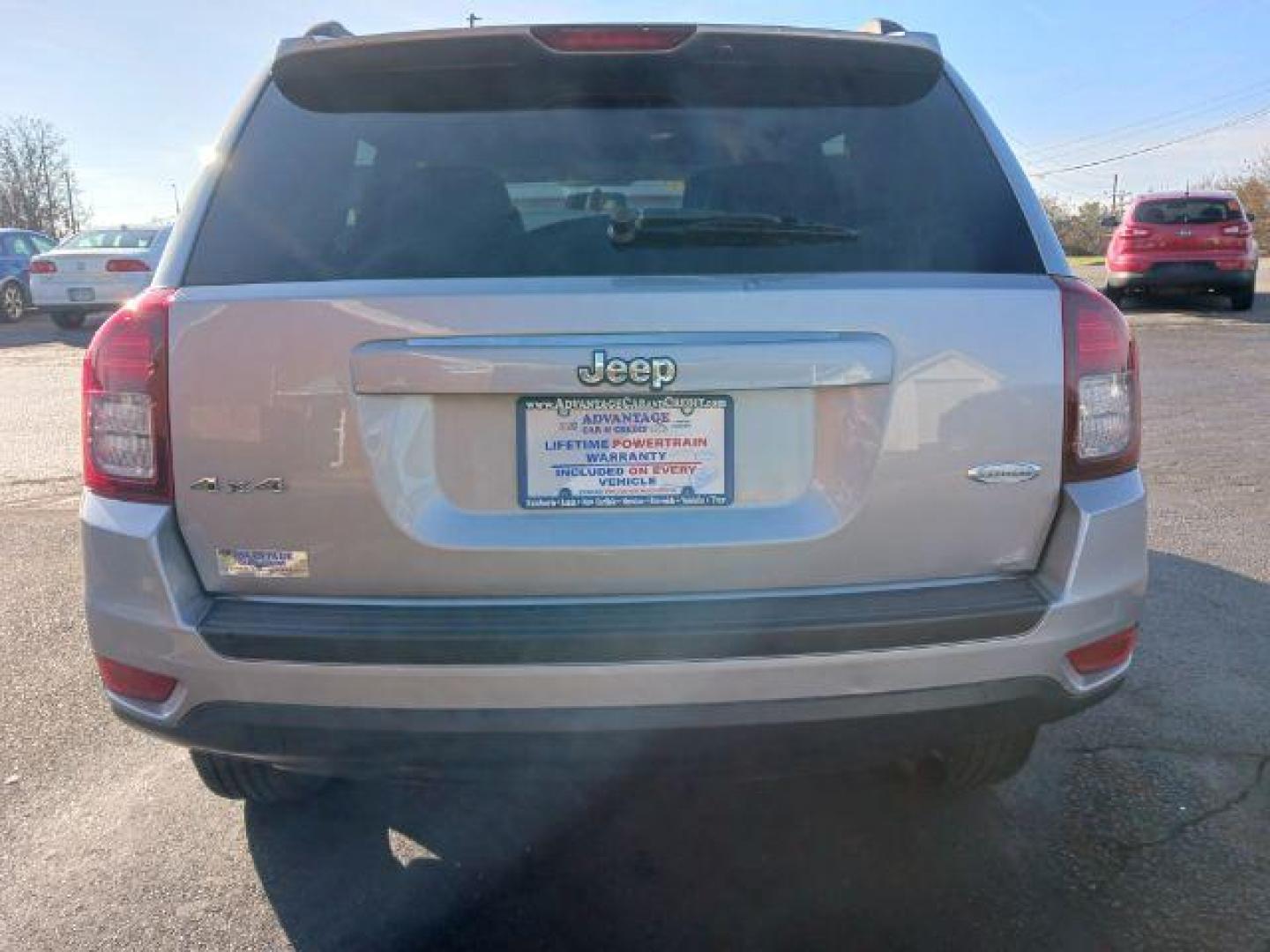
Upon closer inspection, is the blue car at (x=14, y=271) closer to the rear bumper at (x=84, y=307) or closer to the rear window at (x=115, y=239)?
the rear window at (x=115, y=239)

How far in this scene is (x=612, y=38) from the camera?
7.88ft

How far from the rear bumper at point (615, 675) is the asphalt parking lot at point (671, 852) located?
20.5 inches

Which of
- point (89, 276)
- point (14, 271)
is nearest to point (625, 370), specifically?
point (89, 276)

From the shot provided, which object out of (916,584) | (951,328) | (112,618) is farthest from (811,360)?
(112,618)

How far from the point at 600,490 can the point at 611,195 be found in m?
0.71

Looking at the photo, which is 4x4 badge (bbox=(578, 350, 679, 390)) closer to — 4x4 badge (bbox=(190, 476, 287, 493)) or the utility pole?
4x4 badge (bbox=(190, 476, 287, 493))

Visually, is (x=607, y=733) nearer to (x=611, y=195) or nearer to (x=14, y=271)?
Result: (x=611, y=195)

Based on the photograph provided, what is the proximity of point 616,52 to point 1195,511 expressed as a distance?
A: 15.4 feet

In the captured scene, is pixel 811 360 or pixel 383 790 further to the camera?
pixel 383 790

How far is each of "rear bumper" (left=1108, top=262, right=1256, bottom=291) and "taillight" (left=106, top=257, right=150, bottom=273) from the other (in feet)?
48.0

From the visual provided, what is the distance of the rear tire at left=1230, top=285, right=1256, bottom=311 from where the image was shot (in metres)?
16.3

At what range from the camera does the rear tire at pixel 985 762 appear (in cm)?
271

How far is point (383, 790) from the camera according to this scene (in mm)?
3115

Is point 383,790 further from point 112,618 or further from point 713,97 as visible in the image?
point 713,97
